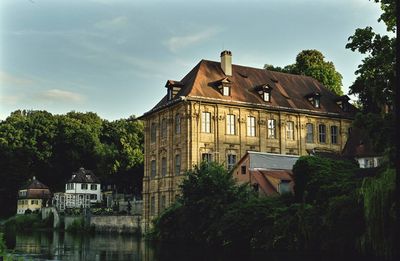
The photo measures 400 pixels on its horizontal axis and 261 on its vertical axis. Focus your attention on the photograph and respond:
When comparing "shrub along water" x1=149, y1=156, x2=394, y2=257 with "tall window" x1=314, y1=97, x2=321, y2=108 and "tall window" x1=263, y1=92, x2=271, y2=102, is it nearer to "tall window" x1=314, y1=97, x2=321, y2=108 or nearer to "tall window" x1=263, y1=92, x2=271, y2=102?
"tall window" x1=263, y1=92, x2=271, y2=102

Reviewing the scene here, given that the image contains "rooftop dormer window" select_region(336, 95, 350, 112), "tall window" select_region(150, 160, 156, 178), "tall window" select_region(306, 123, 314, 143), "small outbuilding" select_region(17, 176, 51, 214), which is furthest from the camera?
"small outbuilding" select_region(17, 176, 51, 214)

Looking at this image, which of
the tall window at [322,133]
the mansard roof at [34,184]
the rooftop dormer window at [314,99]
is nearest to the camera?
the tall window at [322,133]

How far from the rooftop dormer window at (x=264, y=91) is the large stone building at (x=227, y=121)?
0.06 m

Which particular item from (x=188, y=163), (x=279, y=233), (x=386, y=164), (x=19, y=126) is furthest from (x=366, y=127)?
(x=19, y=126)

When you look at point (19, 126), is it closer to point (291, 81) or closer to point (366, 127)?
point (291, 81)

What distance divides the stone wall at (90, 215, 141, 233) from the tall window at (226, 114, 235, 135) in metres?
12.7

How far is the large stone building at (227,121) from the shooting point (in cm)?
4997

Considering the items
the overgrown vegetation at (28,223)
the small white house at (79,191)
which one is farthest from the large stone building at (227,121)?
the small white house at (79,191)

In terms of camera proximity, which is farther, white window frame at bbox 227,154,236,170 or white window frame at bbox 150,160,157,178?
white window frame at bbox 150,160,157,178

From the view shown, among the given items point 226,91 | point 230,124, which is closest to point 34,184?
point 230,124

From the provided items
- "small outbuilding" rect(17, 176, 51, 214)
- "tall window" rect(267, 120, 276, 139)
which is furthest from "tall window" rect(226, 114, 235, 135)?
"small outbuilding" rect(17, 176, 51, 214)

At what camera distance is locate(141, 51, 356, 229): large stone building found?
1967 inches

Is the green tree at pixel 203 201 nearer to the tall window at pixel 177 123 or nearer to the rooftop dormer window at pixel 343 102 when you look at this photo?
the tall window at pixel 177 123

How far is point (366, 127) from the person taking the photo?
21.9 metres
